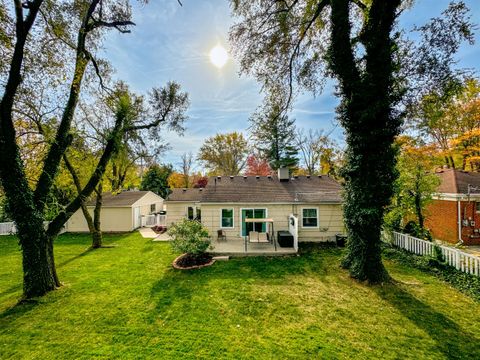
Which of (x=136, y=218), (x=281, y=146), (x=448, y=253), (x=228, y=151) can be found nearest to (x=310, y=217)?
(x=448, y=253)

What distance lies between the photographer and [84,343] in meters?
4.43

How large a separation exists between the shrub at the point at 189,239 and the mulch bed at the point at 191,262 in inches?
7.9

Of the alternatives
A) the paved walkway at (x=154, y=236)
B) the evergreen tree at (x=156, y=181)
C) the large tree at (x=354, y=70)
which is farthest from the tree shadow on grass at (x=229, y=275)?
the evergreen tree at (x=156, y=181)

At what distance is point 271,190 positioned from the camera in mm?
13508

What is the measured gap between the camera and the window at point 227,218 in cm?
1265

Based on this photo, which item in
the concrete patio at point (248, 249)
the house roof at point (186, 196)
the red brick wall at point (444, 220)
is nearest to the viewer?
the concrete patio at point (248, 249)

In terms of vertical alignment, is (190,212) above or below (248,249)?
above

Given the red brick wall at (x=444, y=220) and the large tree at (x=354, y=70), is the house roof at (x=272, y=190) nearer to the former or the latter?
the large tree at (x=354, y=70)

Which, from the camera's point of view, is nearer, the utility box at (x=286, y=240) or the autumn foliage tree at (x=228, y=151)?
the utility box at (x=286, y=240)

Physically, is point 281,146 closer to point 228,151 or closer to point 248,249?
point 228,151

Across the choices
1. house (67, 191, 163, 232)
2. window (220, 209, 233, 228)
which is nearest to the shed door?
house (67, 191, 163, 232)

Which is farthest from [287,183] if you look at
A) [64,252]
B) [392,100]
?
[64,252]

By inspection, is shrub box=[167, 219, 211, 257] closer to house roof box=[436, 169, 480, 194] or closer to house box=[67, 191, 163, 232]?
house box=[67, 191, 163, 232]

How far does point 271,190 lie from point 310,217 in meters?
2.91
